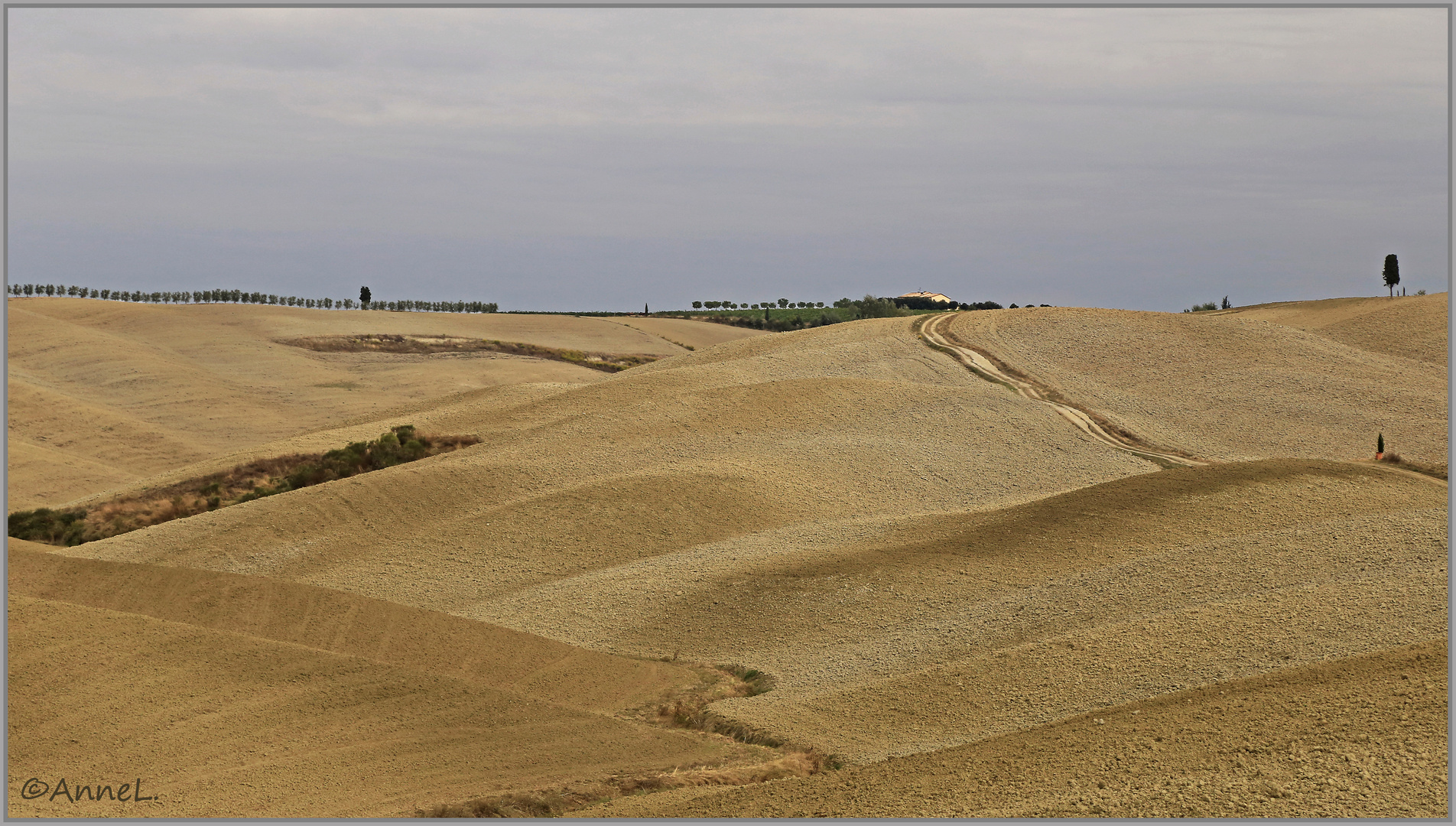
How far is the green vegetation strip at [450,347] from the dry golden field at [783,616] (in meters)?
33.1

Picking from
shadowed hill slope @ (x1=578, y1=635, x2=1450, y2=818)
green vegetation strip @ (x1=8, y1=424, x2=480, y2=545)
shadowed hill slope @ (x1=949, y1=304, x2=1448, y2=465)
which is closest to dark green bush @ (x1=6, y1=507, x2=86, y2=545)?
green vegetation strip @ (x1=8, y1=424, x2=480, y2=545)

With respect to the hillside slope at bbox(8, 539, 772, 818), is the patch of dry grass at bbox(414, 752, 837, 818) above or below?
below

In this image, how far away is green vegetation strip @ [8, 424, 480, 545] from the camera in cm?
3058

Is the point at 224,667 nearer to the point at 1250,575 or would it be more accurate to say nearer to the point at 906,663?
the point at 906,663

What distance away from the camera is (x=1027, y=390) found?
1591 inches

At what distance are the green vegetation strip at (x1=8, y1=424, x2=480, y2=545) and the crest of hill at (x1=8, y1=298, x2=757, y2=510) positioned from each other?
6241 millimetres

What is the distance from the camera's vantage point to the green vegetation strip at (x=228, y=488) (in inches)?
1204

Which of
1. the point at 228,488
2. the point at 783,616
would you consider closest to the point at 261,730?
the point at 783,616

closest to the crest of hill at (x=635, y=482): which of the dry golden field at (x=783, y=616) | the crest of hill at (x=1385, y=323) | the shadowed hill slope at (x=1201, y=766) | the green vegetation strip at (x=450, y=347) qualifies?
the dry golden field at (x=783, y=616)

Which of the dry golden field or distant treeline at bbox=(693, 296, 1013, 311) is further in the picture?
distant treeline at bbox=(693, 296, 1013, 311)

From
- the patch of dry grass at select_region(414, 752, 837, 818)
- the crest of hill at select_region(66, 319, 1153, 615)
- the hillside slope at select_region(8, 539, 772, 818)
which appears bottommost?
the patch of dry grass at select_region(414, 752, 837, 818)

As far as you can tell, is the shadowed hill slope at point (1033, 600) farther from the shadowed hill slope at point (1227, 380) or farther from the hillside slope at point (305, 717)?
the shadowed hill slope at point (1227, 380)

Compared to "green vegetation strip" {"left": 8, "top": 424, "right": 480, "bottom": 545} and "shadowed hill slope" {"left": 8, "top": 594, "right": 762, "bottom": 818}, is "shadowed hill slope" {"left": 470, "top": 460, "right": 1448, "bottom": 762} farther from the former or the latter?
"green vegetation strip" {"left": 8, "top": 424, "right": 480, "bottom": 545}

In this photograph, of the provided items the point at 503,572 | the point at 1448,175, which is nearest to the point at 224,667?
the point at 503,572
